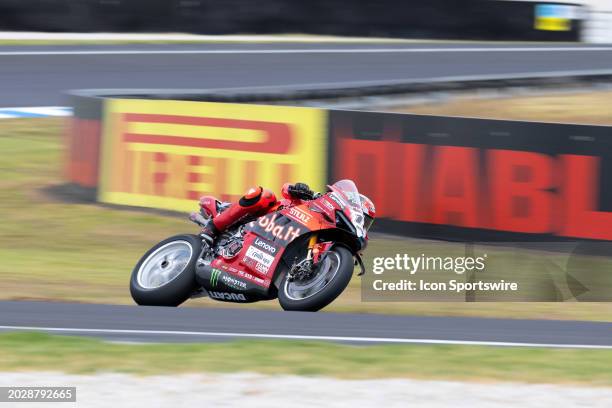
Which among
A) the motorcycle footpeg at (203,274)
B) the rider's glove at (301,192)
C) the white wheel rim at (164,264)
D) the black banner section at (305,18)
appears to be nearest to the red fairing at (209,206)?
the white wheel rim at (164,264)

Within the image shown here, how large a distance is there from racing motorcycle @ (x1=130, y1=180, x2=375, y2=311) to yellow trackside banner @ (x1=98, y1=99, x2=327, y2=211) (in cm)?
356

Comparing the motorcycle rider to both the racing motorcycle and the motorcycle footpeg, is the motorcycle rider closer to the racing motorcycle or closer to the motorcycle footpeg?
the racing motorcycle

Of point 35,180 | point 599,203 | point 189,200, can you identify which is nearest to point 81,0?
point 35,180

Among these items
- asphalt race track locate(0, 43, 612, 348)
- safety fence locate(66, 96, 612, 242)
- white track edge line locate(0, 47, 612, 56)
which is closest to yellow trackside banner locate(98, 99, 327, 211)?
safety fence locate(66, 96, 612, 242)

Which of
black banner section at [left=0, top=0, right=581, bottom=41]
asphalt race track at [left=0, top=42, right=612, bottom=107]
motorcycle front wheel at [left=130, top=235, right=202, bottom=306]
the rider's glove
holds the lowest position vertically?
motorcycle front wheel at [left=130, top=235, right=202, bottom=306]

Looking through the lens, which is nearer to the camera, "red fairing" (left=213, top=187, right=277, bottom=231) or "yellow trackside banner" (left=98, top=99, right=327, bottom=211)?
"red fairing" (left=213, top=187, right=277, bottom=231)

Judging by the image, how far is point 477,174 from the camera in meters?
11.7

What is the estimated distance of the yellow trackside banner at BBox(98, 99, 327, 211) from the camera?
42.0 feet

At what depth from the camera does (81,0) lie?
22.7 m

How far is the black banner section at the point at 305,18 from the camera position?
23141mm

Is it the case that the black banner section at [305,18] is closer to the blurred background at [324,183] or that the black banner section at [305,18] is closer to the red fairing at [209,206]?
the blurred background at [324,183]

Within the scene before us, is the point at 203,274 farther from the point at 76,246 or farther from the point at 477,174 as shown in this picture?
the point at 477,174

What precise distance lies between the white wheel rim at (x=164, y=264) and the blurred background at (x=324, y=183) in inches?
16.1

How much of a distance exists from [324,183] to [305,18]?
43.4ft
